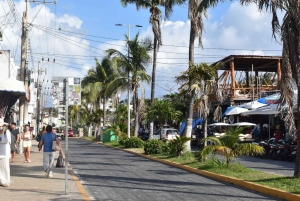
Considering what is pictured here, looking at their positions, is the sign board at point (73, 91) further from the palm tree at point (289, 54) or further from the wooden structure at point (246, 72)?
the wooden structure at point (246, 72)

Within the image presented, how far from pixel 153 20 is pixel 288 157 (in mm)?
14839

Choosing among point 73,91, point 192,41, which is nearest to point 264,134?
point 192,41

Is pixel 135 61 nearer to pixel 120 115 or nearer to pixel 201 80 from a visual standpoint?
pixel 201 80

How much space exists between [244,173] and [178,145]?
7523 millimetres

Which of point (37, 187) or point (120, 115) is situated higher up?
point (120, 115)

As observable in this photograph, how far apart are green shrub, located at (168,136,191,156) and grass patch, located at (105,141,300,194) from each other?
693mm

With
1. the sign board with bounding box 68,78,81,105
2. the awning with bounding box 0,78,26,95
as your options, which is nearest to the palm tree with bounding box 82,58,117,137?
the awning with bounding box 0,78,26,95

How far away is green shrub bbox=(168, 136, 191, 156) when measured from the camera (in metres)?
22.6

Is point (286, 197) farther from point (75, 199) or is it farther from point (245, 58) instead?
point (245, 58)

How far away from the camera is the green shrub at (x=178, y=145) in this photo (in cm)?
2256

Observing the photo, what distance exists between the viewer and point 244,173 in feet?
51.6

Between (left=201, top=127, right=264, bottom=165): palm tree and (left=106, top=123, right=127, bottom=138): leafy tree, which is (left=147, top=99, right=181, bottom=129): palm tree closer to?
(left=106, top=123, right=127, bottom=138): leafy tree

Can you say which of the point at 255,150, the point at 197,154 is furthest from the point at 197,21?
the point at 255,150

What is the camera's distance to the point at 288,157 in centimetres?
2259
